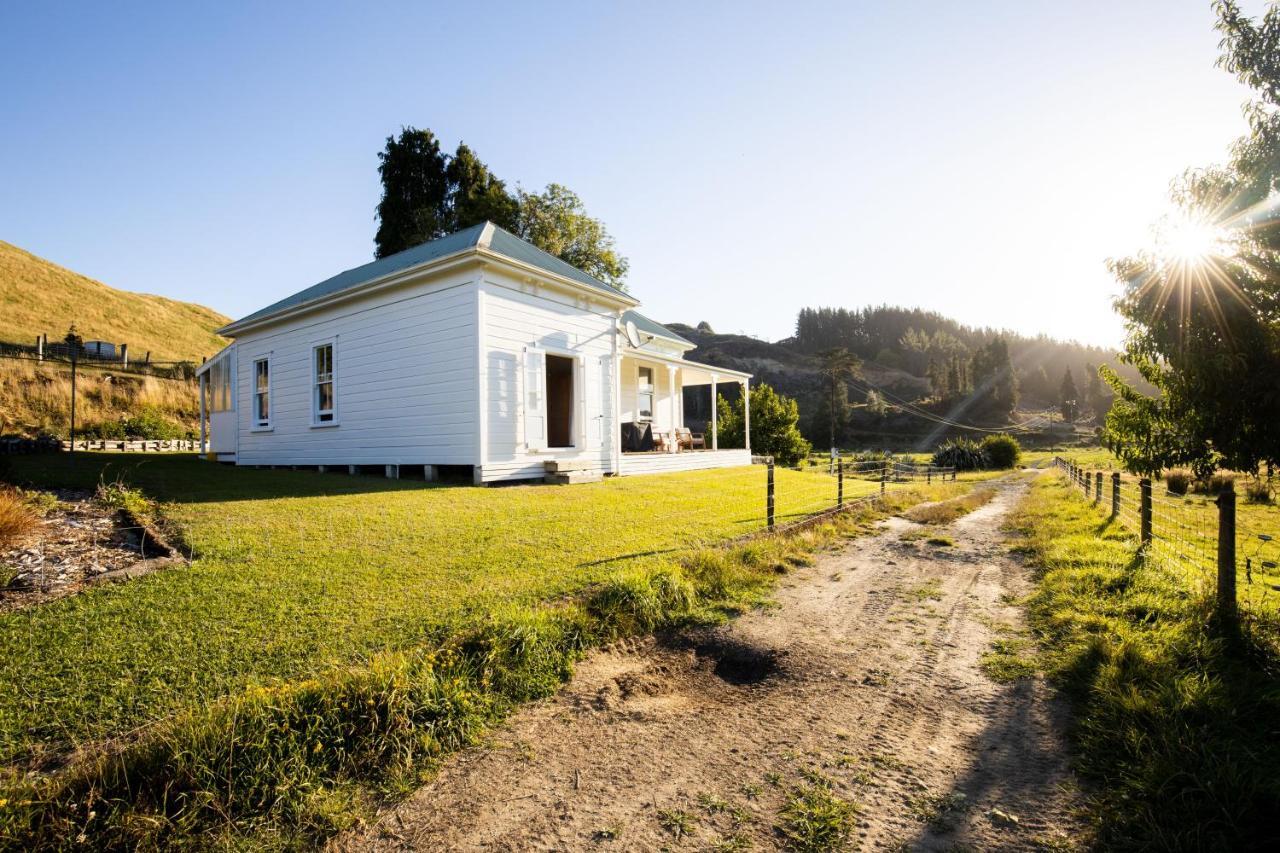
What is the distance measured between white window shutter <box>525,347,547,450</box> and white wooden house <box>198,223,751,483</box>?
0.08ft

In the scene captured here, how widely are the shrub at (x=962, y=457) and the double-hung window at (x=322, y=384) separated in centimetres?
4088

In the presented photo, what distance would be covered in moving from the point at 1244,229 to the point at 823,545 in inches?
214

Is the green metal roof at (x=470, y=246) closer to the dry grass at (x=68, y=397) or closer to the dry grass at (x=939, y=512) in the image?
the dry grass at (x=939, y=512)

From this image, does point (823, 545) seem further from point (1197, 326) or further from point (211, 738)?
point (211, 738)

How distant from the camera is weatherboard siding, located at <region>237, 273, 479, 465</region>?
11.5 m

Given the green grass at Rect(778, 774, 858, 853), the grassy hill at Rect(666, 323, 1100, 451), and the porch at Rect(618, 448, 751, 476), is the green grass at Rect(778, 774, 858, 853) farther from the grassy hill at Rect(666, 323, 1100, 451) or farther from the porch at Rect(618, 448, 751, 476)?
the grassy hill at Rect(666, 323, 1100, 451)

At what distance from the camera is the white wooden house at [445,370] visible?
11406mm

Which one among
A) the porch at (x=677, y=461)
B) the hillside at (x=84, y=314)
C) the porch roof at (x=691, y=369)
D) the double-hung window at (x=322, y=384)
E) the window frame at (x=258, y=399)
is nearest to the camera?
the double-hung window at (x=322, y=384)

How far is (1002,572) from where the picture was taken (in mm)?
7344

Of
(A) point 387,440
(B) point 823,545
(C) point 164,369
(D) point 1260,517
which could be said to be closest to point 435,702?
(B) point 823,545

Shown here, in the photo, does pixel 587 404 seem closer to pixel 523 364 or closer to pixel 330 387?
pixel 523 364

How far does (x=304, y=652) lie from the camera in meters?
3.43

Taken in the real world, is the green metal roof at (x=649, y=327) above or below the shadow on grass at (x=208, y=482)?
above

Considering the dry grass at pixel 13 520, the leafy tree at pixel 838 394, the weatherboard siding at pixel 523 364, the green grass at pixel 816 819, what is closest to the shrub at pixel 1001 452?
the leafy tree at pixel 838 394
